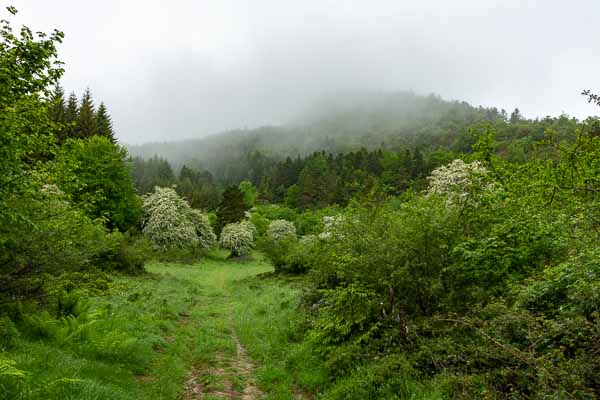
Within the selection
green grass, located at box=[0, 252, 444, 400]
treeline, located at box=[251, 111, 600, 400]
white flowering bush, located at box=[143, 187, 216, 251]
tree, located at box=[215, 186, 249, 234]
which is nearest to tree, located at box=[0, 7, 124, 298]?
green grass, located at box=[0, 252, 444, 400]

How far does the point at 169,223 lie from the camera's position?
43.6 meters

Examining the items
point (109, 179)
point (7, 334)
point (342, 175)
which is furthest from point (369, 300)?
point (342, 175)

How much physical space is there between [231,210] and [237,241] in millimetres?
10194

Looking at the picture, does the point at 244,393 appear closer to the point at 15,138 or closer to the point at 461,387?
the point at 461,387

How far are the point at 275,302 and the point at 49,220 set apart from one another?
10958 mm

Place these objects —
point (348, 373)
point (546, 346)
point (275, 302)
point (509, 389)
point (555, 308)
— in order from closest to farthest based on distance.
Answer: point (509, 389) < point (546, 346) < point (555, 308) < point (348, 373) < point (275, 302)

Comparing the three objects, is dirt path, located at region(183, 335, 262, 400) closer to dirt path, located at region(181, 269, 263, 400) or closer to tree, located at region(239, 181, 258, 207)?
dirt path, located at region(181, 269, 263, 400)

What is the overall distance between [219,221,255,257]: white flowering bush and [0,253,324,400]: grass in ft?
114

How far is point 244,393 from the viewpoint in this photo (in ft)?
26.2

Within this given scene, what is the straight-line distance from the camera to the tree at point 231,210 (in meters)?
58.7

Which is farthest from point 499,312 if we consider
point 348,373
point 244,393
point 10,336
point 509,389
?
point 10,336

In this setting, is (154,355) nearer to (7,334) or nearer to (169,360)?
(169,360)

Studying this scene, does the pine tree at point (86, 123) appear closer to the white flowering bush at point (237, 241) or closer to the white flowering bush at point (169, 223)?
the white flowering bush at point (169, 223)

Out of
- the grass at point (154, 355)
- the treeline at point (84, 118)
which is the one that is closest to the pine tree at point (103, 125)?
the treeline at point (84, 118)
